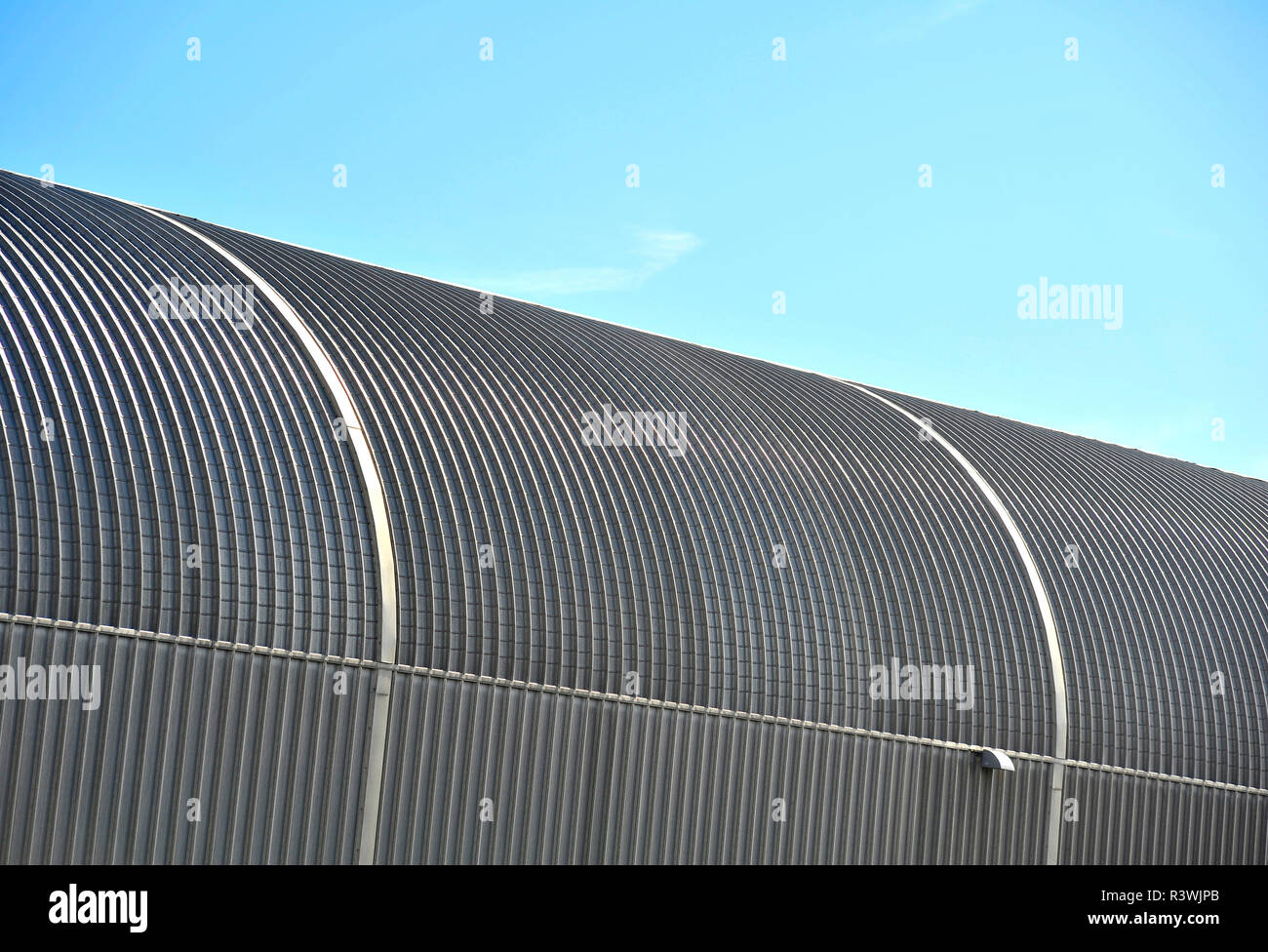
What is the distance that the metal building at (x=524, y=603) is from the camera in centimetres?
1738

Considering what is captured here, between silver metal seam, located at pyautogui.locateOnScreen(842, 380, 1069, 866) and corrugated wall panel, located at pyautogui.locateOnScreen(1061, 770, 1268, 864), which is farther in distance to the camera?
corrugated wall panel, located at pyautogui.locateOnScreen(1061, 770, 1268, 864)

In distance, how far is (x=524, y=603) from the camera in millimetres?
20562

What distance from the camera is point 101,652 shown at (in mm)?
16781

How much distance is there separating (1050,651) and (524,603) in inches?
432

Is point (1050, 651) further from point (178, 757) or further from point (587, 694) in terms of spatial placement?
point (178, 757)

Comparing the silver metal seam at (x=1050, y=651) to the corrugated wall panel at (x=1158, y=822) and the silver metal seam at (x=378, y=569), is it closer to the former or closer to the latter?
the corrugated wall panel at (x=1158, y=822)

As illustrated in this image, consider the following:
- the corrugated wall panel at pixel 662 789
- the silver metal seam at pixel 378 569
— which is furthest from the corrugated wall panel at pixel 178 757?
the corrugated wall panel at pixel 662 789

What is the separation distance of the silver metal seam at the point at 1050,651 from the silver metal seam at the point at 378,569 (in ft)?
41.9

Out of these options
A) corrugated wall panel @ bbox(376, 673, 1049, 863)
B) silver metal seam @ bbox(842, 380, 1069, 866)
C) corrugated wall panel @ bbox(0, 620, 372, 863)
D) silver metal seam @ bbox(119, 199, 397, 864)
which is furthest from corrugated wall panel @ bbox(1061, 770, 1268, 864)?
corrugated wall panel @ bbox(0, 620, 372, 863)

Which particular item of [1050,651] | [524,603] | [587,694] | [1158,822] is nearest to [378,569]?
[524,603]

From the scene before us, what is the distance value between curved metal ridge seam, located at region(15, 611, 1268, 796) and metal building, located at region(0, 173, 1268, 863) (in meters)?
0.06

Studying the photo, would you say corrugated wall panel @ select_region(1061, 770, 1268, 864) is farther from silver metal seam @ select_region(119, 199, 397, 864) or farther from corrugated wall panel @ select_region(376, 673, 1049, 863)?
silver metal seam @ select_region(119, 199, 397, 864)

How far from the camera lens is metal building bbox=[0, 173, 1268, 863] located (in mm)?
17375
